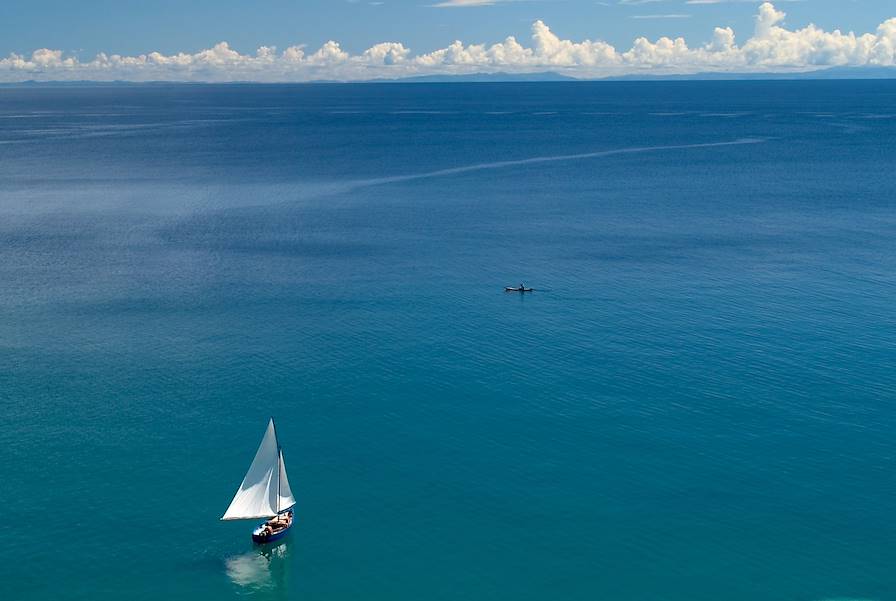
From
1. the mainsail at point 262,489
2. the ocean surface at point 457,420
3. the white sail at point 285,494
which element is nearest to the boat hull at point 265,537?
the ocean surface at point 457,420

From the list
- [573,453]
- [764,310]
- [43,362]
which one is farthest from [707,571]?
[43,362]

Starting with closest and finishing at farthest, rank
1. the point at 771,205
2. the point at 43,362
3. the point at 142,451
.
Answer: the point at 142,451 < the point at 43,362 < the point at 771,205

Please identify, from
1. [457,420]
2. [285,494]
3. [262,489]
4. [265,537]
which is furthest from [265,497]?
[457,420]

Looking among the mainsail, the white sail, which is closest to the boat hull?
the mainsail

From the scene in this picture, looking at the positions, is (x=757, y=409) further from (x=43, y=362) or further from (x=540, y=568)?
(x=43, y=362)

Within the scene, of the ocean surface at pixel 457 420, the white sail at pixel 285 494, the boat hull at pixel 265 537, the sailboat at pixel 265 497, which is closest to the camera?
the ocean surface at pixel 457 420

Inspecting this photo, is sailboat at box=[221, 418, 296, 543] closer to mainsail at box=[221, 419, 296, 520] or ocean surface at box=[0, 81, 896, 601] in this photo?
mainsail at box=[221, 419, 296, 520]

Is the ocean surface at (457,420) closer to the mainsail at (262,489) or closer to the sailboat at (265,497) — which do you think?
the sailboat at (265,497)
